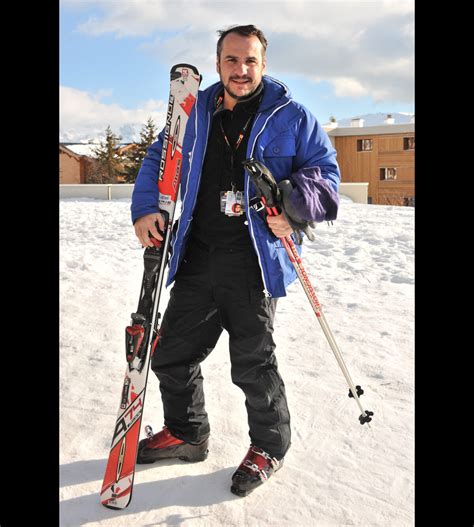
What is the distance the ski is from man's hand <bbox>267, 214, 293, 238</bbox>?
19.3 inches

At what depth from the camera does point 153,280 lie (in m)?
2.69

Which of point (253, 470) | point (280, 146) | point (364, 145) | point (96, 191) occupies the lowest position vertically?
point (253, 470)

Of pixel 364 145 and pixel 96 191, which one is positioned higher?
pixel 364 145

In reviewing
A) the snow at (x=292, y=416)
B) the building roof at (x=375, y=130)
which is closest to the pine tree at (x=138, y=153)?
the building roof at (x=375, y=130)

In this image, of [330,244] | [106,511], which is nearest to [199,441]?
[106,511]

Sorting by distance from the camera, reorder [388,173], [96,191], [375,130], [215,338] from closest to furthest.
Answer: [215,338] → [96,191] → [375,130] → [388,173]

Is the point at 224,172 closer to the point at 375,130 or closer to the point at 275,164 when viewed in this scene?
the point at 275,164

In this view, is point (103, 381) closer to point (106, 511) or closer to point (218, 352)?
point (218, 352)

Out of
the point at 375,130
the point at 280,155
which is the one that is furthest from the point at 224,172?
the point at 375,130

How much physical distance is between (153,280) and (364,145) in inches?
1271

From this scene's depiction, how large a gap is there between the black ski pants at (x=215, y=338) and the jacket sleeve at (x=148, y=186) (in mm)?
277

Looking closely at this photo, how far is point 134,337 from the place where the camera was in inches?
105

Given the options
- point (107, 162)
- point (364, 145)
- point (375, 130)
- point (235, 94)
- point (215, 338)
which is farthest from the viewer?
point (107, 162)

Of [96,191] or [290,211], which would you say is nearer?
[290,211]
